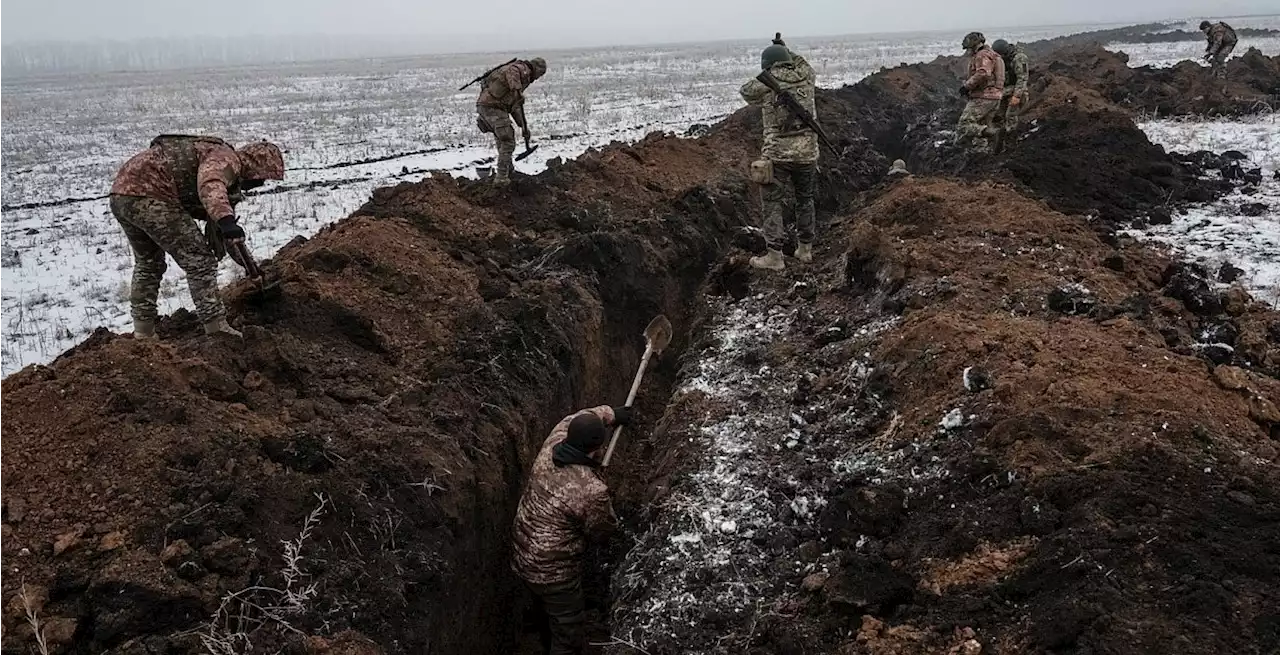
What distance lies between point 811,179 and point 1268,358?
3961 mm

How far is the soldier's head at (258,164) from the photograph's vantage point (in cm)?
498

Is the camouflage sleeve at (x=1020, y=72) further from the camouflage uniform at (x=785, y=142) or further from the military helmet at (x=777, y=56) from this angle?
the military helmet at (x=777, y=56)

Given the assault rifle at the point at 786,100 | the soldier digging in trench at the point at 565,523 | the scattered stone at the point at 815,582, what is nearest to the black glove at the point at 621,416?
the soldier digging in trench at the point at 565,523

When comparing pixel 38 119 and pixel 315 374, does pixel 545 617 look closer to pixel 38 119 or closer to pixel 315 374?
pixel 315 374

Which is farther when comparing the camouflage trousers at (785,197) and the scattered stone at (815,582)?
the camouflage trousers at (785,197)

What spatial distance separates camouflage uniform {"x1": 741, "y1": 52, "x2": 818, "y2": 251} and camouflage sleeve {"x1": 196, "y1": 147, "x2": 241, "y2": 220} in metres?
4.25

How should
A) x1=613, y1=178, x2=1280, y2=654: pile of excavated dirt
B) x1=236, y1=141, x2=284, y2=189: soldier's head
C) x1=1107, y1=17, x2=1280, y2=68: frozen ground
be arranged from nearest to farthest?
x1=613, y1=178, x2=1280, y2=654: pile of excavated dirt < x1=236, y1=141, x2=284, y2=189: soldier's head < x1=1107, y1=17, x2=1280, y2=68: frozen ground

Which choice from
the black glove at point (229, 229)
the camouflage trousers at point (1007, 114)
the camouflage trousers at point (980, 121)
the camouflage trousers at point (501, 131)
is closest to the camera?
the black glove at point (229, 229)

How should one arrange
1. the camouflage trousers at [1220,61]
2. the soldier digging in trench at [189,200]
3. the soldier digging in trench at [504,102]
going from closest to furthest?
the soldier digging in trench at [189,200] → the soldier digging in trench at [504,102] → the camouflage trousers at [1220,61]

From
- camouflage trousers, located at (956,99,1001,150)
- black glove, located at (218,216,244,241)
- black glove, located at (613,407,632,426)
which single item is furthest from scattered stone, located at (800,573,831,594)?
camouflage trousers, located at (956,99,1001,150)

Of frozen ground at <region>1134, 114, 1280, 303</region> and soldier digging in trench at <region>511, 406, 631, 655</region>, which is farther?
frozen ground at <region>1134, 114, 1280, 303</region>

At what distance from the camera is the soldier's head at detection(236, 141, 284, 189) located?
16.3ft

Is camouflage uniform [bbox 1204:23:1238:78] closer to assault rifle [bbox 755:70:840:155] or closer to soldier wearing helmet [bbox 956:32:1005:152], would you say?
soldier wearing helmet [bbox 956:32:1005:152]

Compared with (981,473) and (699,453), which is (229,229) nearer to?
(699,453)
